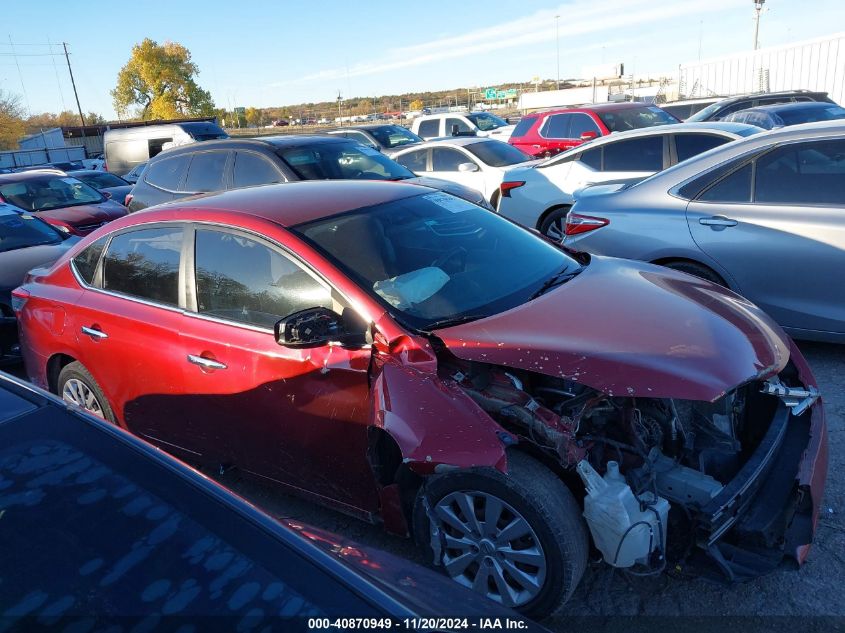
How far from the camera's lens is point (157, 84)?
62.8m

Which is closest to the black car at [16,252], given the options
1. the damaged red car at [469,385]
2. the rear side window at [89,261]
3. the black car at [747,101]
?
the rear side window at [89,261]

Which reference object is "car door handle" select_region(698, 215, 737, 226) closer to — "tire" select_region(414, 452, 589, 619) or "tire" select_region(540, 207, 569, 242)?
"tire" select_region(414, 452, 589, 619)

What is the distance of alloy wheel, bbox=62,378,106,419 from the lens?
13.1 feet

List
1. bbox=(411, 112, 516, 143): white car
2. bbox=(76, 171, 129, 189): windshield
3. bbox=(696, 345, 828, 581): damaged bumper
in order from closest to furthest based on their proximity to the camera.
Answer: bbox=(696, 345, 828, 581): damaged bumper, bbox=(76, 171, 129, 189): windshield, bbox=(411, 112, 516, 143): white car

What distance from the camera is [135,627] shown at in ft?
4.14

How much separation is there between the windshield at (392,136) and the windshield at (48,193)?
21.9 ft

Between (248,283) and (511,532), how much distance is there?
1711mm

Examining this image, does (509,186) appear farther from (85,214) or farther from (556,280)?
(85,214)

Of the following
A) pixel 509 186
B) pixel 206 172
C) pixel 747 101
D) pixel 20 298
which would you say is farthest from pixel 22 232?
pixel 747 101

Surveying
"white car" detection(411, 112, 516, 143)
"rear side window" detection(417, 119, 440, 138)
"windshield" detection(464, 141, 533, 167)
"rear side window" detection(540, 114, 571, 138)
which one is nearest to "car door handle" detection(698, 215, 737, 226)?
"windshield" detection(464, 141, 533, 167)

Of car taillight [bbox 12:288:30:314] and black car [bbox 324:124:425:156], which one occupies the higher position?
black car [bbox 324:124:425:156]

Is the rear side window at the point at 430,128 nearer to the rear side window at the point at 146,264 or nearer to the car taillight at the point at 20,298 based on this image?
the car taillight at the point at 20,298

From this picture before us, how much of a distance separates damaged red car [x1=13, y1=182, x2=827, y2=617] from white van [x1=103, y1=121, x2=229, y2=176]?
16826mm

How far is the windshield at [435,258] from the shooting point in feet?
→ 9.71
